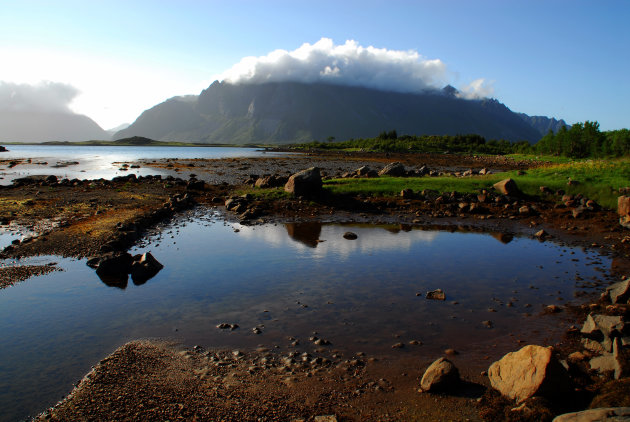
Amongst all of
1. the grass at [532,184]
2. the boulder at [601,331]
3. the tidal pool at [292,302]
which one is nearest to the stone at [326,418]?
the tidal pool at [292,302]

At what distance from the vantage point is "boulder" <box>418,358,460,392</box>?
9320 millimetres

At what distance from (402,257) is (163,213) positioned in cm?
2070

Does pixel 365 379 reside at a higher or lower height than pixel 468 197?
lower

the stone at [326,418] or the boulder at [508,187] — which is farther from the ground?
the boulder at [508,187]

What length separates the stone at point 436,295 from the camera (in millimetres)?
15445

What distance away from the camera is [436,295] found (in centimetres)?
1556

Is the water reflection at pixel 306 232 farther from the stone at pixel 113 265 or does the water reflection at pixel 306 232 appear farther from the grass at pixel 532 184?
the stone at pixel 113 265

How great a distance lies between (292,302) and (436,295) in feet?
19.5

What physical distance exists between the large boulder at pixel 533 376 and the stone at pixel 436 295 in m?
6.05

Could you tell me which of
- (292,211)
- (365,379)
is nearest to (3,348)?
(365,379)

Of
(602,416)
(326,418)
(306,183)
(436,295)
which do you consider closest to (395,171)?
(306,183)

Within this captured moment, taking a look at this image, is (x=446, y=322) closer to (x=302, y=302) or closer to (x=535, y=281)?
(x=302, y=302)

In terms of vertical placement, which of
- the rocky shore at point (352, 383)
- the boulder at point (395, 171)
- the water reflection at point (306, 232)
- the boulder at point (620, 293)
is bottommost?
the rocky shore at point (352, 383)

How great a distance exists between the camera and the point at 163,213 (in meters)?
31.9
